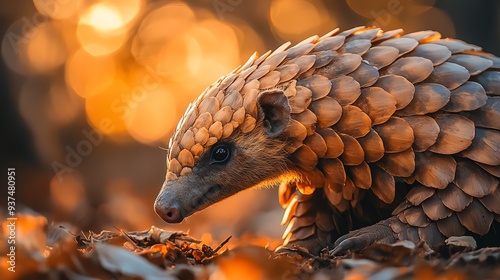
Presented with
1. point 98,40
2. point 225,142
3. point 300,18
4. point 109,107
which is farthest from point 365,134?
point 98,40

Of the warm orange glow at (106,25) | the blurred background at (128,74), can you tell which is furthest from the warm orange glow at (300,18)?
the warm orange glow at (106,25)

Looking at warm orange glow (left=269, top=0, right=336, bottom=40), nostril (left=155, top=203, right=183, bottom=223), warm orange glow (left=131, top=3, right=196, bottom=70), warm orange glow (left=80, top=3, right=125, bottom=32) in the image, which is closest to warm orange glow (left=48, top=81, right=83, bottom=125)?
warm orange glow (left=80, top=3, right=125, bottom=32)

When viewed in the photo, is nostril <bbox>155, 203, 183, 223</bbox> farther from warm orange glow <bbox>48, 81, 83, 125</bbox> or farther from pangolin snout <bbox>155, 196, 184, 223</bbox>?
warm orange glow <bbox>48, 81, 83, 125</bbox>

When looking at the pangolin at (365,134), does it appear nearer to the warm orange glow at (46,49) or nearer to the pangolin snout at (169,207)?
the pangolin snout at (169,207)

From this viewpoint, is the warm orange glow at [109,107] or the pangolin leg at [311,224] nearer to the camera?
the pangolin leg at [311,224]

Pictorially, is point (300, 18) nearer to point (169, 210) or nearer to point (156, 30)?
point (156, 30)

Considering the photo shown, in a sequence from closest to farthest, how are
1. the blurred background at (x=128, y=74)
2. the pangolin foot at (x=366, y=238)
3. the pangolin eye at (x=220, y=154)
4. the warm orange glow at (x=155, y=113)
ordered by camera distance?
the pangolin foot at (x=366, y=238), the pangolin eye at (x=220, y=154), the blurred background at (x=128, y=74), the warm orange glow at (x=155, y=113)
